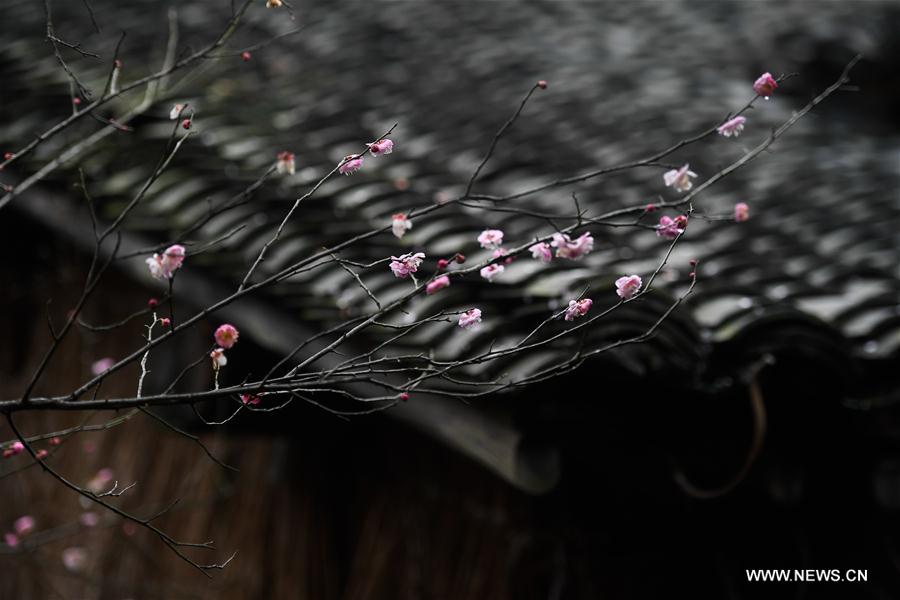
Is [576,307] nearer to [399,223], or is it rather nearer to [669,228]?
[669,228]

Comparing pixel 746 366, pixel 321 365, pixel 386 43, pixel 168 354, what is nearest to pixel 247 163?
pixel 168 354

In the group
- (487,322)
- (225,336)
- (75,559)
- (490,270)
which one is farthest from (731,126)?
(75,559)

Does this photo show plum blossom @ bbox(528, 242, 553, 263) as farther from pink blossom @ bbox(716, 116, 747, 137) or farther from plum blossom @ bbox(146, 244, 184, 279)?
plum blossom @ bbox(146, 244, 184, 279)

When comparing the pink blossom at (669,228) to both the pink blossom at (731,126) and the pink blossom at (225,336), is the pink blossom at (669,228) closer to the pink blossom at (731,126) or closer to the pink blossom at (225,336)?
the pink blossom at (731,126)

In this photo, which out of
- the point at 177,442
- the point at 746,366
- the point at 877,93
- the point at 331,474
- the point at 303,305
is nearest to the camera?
the point at 746,366

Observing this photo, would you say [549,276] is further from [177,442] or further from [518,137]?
[177,442]

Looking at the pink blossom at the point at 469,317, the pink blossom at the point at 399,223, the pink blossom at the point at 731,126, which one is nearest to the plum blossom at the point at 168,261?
the pink blossom at the point at 399,223

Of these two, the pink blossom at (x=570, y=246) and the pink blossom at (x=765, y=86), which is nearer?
the pink blossom at (x=570, y=246)
